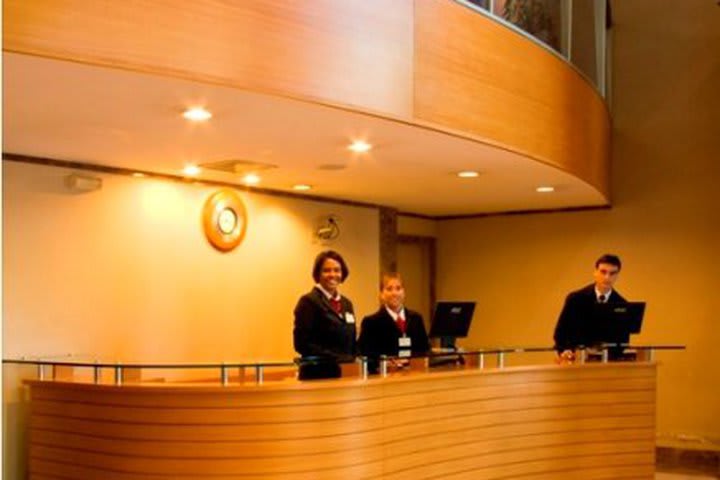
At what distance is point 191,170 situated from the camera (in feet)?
19.6

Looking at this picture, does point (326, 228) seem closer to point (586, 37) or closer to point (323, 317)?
point (323, 317)

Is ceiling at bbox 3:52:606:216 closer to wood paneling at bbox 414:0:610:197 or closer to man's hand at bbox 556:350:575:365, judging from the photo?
wood paneling at bbox 414:0:610:197

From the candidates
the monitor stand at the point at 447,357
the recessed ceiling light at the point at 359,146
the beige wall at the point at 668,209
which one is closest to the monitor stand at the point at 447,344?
the monitor stand at the point at 447,357

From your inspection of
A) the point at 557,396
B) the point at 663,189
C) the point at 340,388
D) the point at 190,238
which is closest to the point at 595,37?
the point at 663,189

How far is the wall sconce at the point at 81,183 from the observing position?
5.51 metres

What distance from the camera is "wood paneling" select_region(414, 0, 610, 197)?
4484 millimetres

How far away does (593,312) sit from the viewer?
229 inches

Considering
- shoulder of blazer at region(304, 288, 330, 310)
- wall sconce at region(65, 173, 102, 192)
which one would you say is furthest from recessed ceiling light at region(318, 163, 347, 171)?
wall sconce at region(65, 173, 102, 192)

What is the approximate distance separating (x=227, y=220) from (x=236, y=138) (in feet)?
6.46

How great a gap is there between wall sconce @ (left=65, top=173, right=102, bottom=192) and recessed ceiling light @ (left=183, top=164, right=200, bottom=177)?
0.58 metres

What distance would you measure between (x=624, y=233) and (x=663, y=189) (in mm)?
526

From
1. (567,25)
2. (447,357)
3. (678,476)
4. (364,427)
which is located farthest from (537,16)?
(678,476)

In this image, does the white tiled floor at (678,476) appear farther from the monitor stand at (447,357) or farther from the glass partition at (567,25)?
the glass partition at (567,25)

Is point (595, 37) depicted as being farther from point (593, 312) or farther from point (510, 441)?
point (510, 441)
